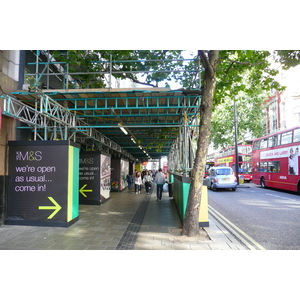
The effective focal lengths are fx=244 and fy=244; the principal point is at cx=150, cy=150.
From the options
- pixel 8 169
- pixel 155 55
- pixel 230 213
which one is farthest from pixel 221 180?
pixel 8 169

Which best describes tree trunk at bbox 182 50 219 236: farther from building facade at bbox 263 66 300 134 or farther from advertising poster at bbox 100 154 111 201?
building facade at bbox 263 66 300 134

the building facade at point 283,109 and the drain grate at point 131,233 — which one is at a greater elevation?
the building facade at point 283,109

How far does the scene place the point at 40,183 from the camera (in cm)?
705

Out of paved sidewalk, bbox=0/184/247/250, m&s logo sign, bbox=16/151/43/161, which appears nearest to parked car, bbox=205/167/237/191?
paved sidewalk, bbox=0/184/247/250

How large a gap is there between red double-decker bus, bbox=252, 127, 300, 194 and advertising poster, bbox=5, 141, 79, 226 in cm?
1325

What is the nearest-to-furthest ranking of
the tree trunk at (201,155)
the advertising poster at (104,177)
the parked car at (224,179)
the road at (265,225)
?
the road at (265,225), the tree trunk at (201,155), the advertising poster at (104,177), the parked car at (224,179)

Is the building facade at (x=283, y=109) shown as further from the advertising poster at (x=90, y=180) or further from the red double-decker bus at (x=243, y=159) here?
the advertising poster at (x=90, y=180)

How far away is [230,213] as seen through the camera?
9141 millimetres

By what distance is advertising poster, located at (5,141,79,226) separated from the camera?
6887 mm

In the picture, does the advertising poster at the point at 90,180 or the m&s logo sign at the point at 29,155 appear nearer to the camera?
the m&s logo sign at the point at 29,155

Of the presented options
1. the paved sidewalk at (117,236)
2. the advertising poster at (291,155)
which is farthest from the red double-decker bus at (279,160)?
the paved sidewalk at (117,236)

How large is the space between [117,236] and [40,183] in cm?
293

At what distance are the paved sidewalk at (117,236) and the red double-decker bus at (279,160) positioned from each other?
972 centimetres

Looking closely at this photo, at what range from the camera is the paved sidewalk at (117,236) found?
503cm
